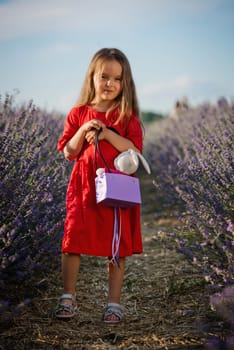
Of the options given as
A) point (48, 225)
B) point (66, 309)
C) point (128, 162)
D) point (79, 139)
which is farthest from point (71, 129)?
point (66, 309)

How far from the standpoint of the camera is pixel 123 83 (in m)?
2.53

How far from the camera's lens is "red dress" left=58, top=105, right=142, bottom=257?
238 cm

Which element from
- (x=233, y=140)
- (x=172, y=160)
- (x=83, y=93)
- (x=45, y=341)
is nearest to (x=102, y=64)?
(x=83, y=93)

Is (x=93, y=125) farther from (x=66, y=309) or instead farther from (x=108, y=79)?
(x=66, y=309)

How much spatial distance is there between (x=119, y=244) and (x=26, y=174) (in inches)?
23.3

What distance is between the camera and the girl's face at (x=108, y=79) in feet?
8.16

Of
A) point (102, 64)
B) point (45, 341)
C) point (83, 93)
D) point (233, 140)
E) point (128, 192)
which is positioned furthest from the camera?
point (233, 140)

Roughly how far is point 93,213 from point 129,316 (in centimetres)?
57

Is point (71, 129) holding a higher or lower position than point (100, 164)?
higher

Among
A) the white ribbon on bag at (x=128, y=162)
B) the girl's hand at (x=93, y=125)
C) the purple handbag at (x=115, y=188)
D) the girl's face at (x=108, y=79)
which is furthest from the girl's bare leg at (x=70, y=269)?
the girl's face at (x=108, y=79)

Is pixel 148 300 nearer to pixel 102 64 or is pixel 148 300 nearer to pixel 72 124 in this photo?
pixel 72 124


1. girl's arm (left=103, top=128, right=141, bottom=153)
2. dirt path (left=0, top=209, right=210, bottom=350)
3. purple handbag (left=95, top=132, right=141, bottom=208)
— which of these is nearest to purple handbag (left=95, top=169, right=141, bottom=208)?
purple handbag (left=95, top=132, right=141, bottom=208)

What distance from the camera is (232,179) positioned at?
2635 mm

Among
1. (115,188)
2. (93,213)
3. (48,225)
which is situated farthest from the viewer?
(48,225)
